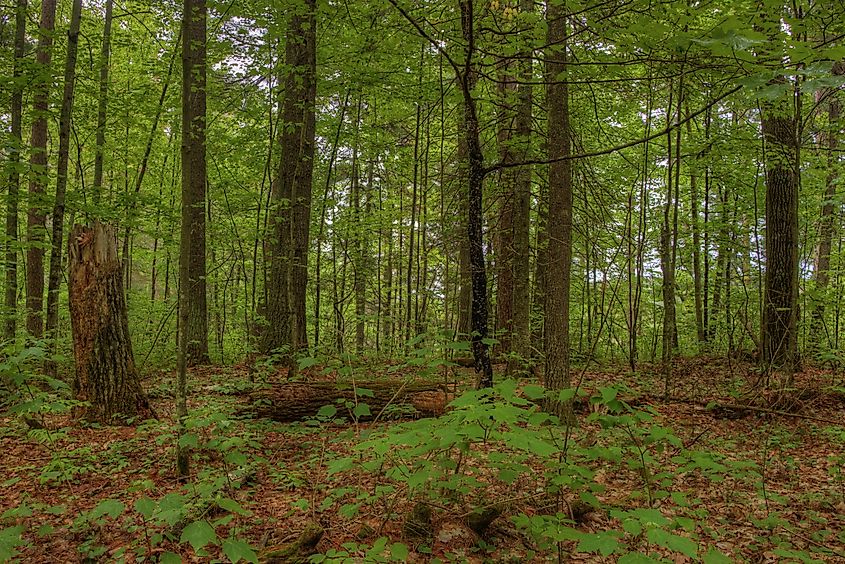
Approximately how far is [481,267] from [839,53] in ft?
8.96

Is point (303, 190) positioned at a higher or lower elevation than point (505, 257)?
higher

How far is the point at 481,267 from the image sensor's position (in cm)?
436

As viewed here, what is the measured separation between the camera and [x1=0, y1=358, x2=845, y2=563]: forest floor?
324 cm

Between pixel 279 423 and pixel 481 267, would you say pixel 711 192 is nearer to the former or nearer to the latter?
pixel 481 267

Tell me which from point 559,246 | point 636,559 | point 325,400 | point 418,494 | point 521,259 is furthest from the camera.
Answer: point 521,259

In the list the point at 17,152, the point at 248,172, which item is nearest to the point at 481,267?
the point at 17,152

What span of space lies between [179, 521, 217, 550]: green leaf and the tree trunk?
4.23 metres

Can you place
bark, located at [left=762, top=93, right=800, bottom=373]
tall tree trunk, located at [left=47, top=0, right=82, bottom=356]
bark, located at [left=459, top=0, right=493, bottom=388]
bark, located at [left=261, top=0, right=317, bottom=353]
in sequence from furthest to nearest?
bark, located at [left=762, top=93, right=800, bottom=373], bark, located at [left=261, top=0, right=317, bottom=353], tall tree trunk, located at [left=47, top=0, right=82, bottom=356], bark, located at [left=459, top=0, right=493, bottom=388]

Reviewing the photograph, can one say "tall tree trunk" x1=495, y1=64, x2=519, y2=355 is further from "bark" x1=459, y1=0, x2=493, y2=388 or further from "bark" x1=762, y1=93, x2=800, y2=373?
"bark" x1=762, y1=93, x2=800, y2=373

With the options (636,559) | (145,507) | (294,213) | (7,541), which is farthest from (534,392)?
(294,213)

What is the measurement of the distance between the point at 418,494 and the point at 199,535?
172 centimetres

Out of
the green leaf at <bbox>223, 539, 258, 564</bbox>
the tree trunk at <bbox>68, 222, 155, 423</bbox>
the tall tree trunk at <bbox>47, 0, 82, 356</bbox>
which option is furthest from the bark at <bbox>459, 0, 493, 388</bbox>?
the tall tree trunk at <bbox>47, 0, 82, 356</bbox>

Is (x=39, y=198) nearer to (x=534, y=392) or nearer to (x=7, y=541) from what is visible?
(x=7, y=541)

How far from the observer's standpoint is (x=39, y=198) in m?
7.50
